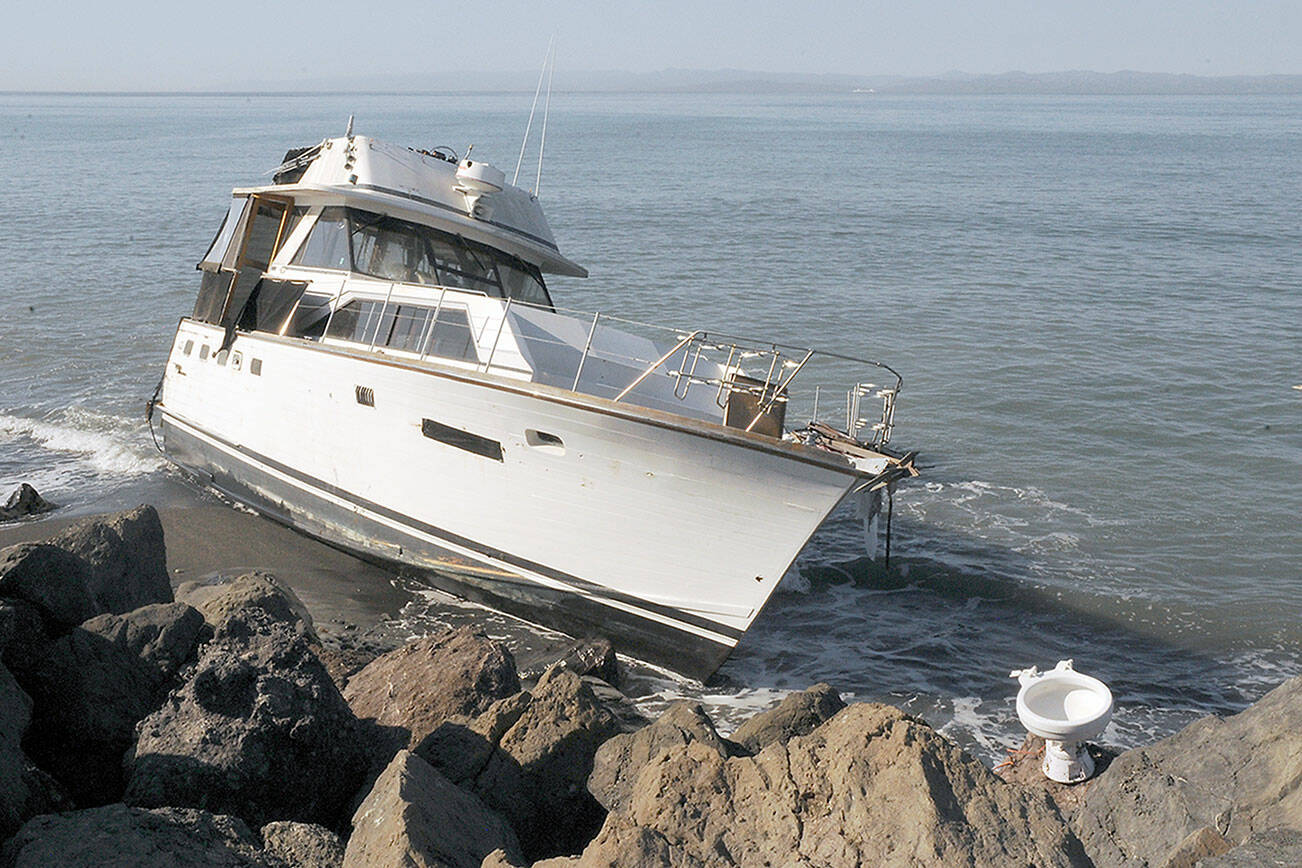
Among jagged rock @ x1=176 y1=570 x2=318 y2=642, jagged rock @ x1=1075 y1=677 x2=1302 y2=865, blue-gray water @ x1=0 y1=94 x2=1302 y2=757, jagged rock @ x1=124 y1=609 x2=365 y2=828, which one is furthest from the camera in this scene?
blue-gray water @ x1=0 y1=94 x2=1302 y2=757

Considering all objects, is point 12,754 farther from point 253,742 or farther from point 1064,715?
point 1064,715

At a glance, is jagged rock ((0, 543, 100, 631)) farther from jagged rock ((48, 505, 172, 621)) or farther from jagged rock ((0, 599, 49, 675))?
jagged rock ((48, 505, 172, 621))

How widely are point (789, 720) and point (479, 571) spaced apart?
4730 millimetres

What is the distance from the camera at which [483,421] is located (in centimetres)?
1051

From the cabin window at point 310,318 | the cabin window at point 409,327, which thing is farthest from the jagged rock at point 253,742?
the cabin window at point 310,318

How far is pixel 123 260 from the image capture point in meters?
31.4

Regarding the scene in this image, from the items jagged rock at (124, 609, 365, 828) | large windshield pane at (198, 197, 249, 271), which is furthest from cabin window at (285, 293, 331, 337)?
jagged rock at (124, 609, 365, 828)

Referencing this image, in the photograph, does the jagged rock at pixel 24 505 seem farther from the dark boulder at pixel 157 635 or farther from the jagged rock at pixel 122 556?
the dark boulder at pixel 157 635

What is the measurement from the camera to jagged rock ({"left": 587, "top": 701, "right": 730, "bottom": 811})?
6.63 meters

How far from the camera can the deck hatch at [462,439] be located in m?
10.6

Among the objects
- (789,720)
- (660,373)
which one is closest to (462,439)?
(660,373)

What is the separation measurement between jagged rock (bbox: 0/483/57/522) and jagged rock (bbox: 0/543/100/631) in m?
7.10

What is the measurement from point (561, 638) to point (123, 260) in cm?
2548

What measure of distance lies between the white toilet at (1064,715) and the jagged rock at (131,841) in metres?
5.43
